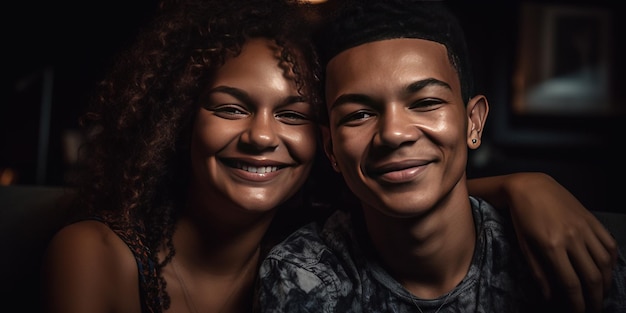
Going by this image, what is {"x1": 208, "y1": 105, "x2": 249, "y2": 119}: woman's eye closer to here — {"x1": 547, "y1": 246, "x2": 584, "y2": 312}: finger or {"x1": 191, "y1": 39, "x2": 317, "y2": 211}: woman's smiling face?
{"x1": 191, "y1": 39, "x2": 317, "y2": 211}: woman's smiling face

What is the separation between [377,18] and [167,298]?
1.12 meters

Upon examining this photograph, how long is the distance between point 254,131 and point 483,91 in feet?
9.62

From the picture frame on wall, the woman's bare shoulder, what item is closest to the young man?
the woman's bare shoulder

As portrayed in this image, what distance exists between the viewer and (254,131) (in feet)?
5.55

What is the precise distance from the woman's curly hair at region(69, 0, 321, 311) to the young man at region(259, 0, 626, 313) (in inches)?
10.9

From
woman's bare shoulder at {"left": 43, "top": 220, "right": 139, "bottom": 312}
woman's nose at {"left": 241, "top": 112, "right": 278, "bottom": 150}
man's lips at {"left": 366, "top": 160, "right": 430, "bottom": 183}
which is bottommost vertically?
woman's bare shoulder at {"left": 43, "top": 220, "right": 139, "bottom": 312}

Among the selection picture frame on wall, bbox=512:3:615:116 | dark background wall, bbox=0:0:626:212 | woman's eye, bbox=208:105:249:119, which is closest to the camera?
woman's eye, bbox=208:105:249:119

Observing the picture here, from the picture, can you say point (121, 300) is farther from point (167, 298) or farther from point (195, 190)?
point (195, 190)

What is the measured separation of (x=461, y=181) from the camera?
62.4 inches

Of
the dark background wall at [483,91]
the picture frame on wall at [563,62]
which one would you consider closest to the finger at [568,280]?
the dark background wall at [483,91]

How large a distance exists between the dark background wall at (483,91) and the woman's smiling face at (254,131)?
2.79m

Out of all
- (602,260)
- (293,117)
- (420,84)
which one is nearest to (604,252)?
(602,260)

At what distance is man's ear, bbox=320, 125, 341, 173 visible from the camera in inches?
66.8

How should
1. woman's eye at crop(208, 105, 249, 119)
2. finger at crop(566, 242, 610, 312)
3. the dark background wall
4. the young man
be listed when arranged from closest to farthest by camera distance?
1. finger at crop(566, 242, 610, 312)
2. the young man
3. woman's eye at crop(208, 105, 249, 119)
4. the dark background wall
